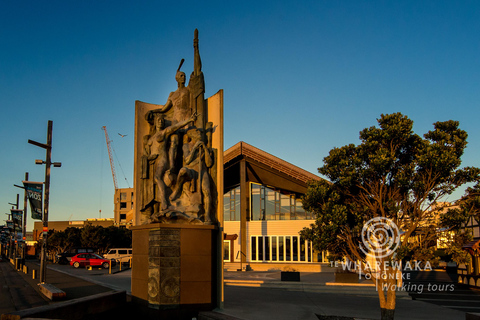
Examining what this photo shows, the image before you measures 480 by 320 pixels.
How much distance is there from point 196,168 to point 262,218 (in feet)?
86.1

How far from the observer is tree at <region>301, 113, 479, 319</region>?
11523mm

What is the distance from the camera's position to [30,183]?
2262 centimetres

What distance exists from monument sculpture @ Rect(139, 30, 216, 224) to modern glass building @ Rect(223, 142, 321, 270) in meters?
21.4

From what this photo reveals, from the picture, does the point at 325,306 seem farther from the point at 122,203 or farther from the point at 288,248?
the point at 122,203

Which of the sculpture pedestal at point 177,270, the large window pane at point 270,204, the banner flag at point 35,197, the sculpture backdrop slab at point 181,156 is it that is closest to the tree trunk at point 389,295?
the sculpture pedestal at point 177,270

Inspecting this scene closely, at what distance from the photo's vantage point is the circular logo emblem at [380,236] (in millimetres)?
11516

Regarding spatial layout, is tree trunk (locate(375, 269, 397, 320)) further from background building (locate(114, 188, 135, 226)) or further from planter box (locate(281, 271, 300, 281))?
background building (locate(114, 188, 135, 226))

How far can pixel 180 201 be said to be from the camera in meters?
11.9

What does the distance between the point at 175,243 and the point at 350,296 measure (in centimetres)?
1169

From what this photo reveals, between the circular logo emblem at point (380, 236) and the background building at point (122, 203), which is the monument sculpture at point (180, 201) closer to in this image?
the circular logo emblem at point (380, 236)

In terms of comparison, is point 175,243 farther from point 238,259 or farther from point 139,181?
point 238,259

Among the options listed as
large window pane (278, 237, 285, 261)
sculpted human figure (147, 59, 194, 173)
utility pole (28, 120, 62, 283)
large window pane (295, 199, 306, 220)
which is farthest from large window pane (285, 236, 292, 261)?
sculpted human figure (147, 59, 194, 173)

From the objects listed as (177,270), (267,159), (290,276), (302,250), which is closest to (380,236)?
(177,270)

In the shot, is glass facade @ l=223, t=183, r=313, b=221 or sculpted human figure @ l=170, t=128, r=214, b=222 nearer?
sculpted human figure @ l=170, t=128, r=214, b=222
